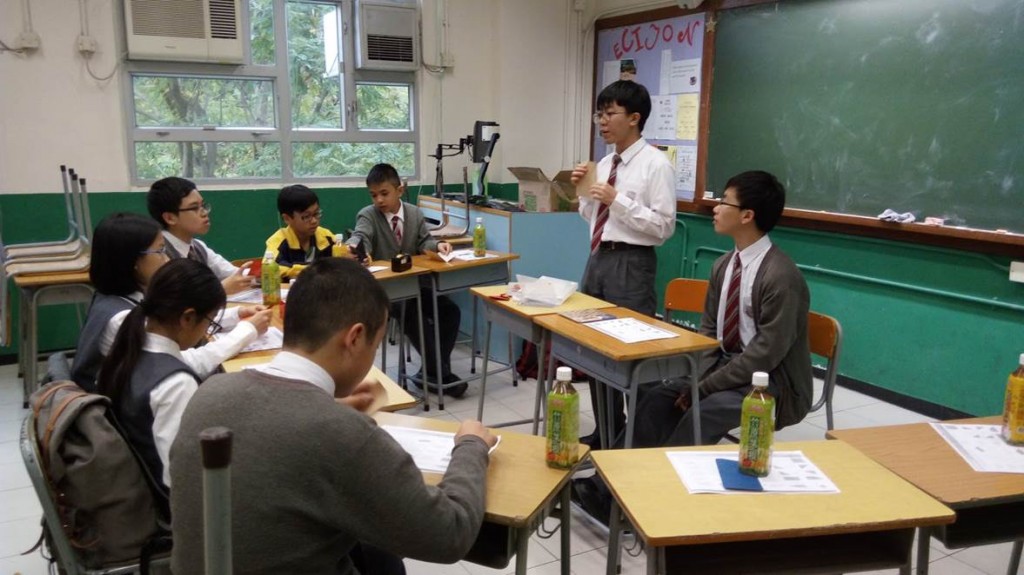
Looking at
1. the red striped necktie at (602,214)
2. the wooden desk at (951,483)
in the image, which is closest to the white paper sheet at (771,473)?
the wooden desk at (951,483)

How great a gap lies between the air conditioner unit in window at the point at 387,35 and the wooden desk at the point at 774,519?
440 cm

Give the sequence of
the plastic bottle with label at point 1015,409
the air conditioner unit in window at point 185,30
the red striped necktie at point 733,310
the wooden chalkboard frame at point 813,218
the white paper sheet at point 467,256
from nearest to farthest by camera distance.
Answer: the plastic bottle with label at point 1015,409, the red striped necktie at point 733,310, the wooden chalkboard frame at point 813,218, the white paper sheet at point 467,256, the air conditioner unit in window at point 185,30

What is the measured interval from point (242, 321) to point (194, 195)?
0.89 metres

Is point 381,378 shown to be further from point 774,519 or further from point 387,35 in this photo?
point 387,35

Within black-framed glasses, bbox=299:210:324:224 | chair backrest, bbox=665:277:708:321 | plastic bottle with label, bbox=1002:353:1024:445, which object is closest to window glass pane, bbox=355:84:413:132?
black-framed glasses, bbox=299:210:324:224

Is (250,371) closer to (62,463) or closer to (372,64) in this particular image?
(62,463)

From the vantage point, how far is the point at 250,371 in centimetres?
125

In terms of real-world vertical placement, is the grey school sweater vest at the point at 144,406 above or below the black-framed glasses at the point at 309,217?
below

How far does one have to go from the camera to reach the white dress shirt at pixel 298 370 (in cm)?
126

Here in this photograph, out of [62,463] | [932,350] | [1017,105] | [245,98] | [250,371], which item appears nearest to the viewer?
[250,371]

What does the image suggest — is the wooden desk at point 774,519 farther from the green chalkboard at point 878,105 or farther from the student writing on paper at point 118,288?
the green chalkboard at point 878,105

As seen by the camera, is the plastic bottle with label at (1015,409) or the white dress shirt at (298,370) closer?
the white dress shirt at (298,370)

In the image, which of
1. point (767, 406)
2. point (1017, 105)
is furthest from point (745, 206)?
point (1017, 105)

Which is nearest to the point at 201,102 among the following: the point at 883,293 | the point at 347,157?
the point at 347,157
